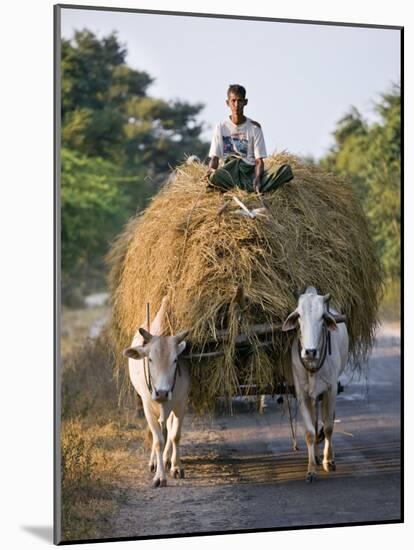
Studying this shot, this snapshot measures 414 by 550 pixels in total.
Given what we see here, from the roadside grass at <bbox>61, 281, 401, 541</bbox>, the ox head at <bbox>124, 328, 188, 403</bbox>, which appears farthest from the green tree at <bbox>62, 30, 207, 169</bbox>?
the ox head at <bbox>124, 328, 188, 403</bbox>

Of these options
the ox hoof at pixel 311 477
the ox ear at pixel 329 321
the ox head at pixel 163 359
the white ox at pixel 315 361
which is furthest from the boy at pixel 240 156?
the ox hoof at pixel 311 477

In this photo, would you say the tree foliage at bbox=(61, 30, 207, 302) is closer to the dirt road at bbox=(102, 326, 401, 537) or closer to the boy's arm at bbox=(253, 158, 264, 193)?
the dirt road at bbox=(102, 326, 401, 537)

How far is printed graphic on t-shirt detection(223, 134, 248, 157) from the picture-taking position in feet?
24.9

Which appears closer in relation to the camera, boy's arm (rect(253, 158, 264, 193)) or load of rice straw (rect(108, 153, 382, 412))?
Result: load of rice straw (rect(108, 153, 382, 412))

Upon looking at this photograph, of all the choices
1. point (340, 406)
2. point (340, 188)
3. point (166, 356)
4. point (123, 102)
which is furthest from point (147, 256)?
point (123, 102)

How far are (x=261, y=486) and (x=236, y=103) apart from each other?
2.44 metres

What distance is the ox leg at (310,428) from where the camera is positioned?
7719 mm

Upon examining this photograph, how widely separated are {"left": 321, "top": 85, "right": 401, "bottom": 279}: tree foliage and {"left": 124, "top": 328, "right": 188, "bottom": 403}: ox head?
4.32 metres

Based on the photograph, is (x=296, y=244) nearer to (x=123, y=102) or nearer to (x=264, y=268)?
(x=264, y=268)

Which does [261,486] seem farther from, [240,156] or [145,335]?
[240,156]

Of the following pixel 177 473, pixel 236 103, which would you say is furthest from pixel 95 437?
pixel 236 103

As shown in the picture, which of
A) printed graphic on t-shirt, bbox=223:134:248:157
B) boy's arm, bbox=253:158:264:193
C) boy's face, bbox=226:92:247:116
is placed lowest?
boy's arm, bbox=253:158:264:193

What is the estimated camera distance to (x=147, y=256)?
777cm

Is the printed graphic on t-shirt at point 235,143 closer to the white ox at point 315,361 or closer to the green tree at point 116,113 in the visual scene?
the white ox at point 315,361
